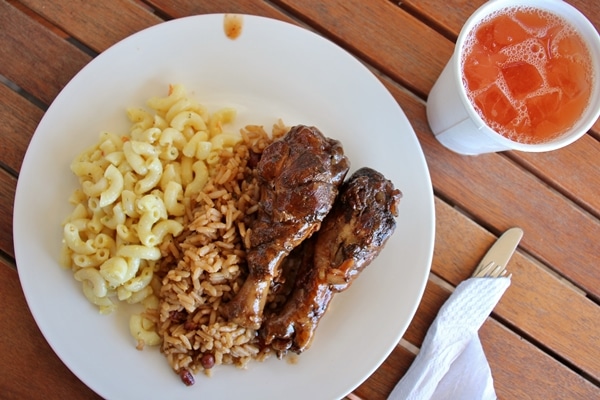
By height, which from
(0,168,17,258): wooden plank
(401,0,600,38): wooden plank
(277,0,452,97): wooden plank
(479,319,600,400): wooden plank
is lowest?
(0,168,17,258): wooden plank

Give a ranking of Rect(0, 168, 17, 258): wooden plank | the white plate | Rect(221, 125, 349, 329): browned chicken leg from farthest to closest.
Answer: Rect(0, 168, 17, 258): wooden plank
the white plate
Rect(221, 125, 349, 329): browned chicken leg

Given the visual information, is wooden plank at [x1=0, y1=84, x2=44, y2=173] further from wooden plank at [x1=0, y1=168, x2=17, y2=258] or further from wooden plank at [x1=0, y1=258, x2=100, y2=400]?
wooden plank at [x1=0, y1=258, x2=100, y2=400]

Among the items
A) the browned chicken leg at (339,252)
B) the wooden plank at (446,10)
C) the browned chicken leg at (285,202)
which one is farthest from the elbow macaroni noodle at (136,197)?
the wooden plank at (446,10)

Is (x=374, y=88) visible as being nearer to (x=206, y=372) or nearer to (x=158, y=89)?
(x=158, y=89)

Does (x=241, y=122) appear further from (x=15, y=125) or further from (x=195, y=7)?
(x=15, y=125)

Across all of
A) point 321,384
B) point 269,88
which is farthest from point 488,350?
point 269,88

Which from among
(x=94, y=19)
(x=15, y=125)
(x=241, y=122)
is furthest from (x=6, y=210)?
(x=241, y=122)

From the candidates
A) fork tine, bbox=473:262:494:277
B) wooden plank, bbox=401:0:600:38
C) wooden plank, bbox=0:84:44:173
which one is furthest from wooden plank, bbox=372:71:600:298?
wooden plank, bbox=0:84:44:173
